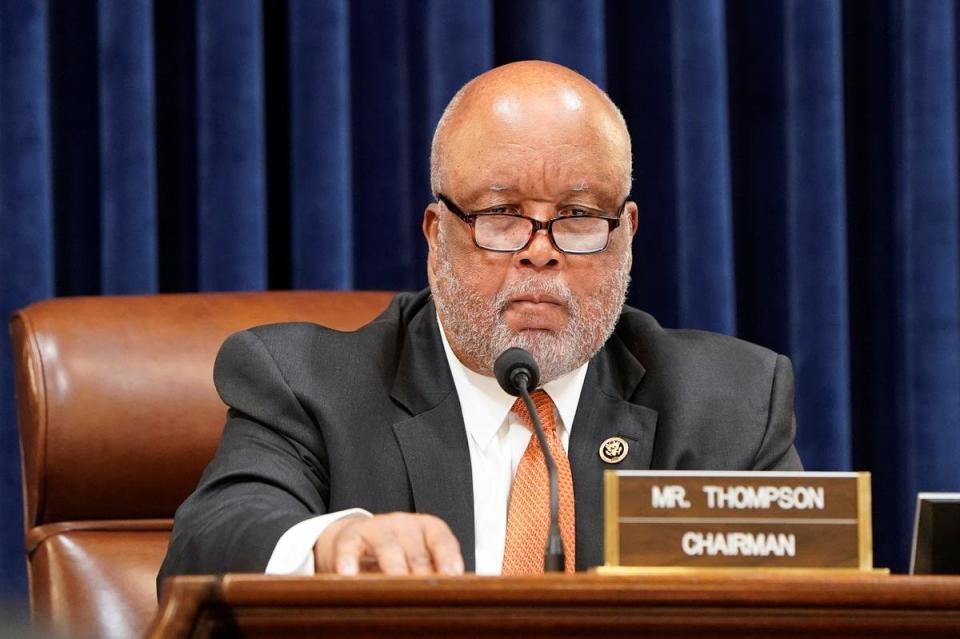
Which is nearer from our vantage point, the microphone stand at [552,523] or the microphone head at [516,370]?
the microphone stand at [552,523]

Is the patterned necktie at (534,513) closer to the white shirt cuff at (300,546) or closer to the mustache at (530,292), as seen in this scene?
the mustache at (530,292)

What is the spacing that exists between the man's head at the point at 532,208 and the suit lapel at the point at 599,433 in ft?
0.23

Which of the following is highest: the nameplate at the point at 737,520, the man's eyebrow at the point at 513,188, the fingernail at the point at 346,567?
the man's eyebrow at the point at 513,188

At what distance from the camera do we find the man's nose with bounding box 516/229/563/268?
1815 mm

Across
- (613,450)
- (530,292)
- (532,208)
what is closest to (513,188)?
(532,208)

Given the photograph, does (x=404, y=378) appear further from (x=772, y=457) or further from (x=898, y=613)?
(x=898, y=613)

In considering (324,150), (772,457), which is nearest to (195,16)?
(324,150)

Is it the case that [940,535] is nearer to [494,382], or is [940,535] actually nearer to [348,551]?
[348,551]

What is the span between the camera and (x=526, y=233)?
72.2 inches

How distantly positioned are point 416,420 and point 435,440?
4 centimetres

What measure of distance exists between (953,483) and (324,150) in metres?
1.35

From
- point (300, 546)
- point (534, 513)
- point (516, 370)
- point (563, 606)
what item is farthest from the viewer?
point (534, 513)

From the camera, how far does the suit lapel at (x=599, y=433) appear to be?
1.78m

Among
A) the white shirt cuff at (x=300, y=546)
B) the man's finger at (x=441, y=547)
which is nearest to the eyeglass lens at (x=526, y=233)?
the white shirt cuff at (x=300, y=546)
